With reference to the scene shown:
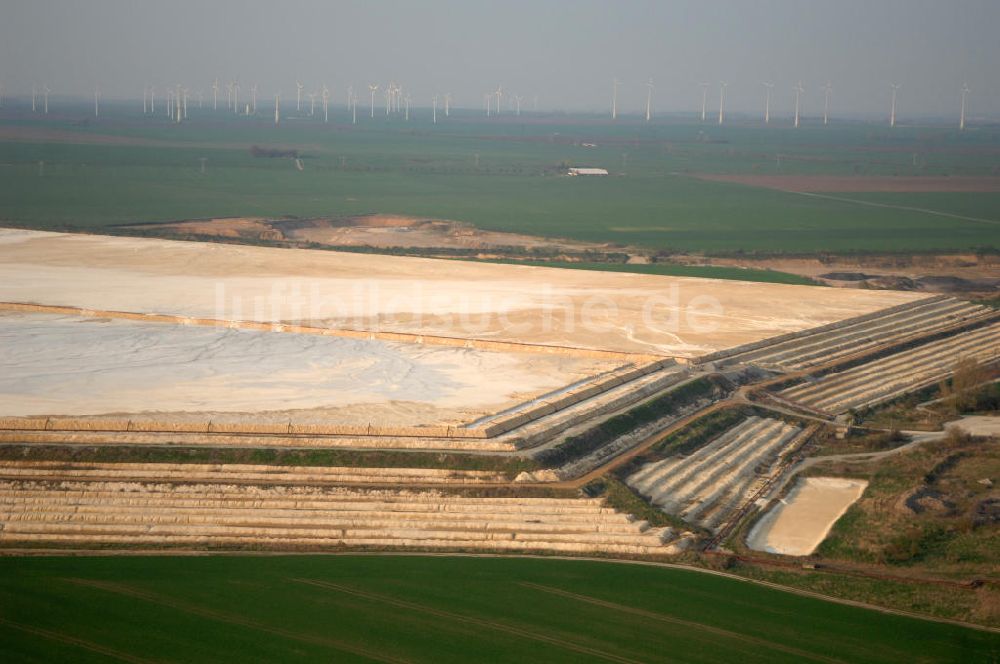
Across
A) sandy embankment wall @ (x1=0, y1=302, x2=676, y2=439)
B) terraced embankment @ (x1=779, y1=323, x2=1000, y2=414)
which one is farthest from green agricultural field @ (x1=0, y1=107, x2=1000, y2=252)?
sandy embankment wall @ (x1=0, y1=302, x2=676, y2=439)

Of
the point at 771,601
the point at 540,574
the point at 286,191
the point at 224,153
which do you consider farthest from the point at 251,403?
the point at 224,153

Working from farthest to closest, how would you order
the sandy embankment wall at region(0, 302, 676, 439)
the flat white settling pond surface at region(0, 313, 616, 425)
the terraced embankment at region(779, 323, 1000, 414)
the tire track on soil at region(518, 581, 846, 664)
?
the terraced embankment at region(779, 323, 1000, 414)
the flat white settling pond surface at region(0, 313, 616, 425)
the sandy embankment wall at region(0, 302, 676, 439)
the tire track on soil at region(518, 581, 846, 664)

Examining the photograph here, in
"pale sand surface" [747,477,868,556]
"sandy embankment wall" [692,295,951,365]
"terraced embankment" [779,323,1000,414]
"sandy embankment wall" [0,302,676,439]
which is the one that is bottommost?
"pale sand surface" [747,477,868,556]

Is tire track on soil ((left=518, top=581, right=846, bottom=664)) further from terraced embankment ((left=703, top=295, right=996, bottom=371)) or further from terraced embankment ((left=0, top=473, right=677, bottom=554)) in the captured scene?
terraced embankment ((left=703, top=295, right=996, bottom=371))

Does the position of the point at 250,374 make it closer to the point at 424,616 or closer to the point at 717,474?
the point at 717,474

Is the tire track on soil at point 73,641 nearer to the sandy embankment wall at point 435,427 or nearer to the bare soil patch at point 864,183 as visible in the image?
the sandy embankment wall at point 435,427

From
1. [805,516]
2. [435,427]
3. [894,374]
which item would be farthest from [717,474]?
[894,374]

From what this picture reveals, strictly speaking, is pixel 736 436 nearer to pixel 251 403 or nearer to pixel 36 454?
pixel 251 403
